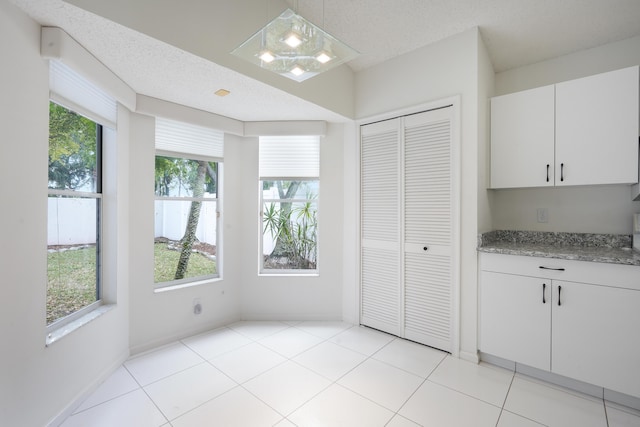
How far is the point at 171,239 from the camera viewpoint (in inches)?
115

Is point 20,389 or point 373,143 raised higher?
point 373,143

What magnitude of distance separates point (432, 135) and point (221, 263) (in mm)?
2645

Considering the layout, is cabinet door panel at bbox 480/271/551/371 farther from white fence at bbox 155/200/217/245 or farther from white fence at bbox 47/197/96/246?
white fence at bbox 47/197/96/246

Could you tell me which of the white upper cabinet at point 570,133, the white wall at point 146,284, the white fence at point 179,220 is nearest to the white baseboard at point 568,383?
the white upper cabinet at point 570,133

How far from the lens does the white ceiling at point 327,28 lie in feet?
5.22

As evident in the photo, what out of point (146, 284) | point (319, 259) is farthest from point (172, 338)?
point (319, 259)

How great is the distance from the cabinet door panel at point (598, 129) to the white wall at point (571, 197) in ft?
1.43

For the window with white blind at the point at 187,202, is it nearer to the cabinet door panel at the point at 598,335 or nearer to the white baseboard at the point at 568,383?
the white baseboard at the point at 568,383

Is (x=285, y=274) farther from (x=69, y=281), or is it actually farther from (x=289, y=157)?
(x=69, y=281)

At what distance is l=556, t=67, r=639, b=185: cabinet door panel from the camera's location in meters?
2.05

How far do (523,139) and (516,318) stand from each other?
1.55 meters

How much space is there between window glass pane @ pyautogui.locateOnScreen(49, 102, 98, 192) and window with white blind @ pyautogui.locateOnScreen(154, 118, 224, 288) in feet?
2.01

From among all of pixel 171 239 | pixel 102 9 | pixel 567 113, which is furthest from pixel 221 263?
pixel 567 113

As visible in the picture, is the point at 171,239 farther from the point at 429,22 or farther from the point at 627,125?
the point at 627,125
